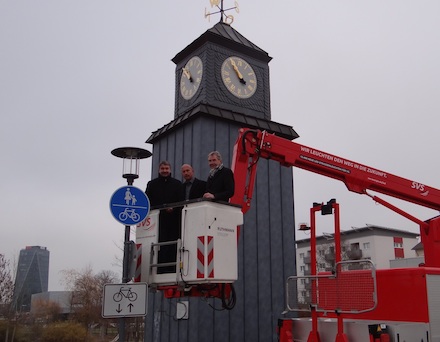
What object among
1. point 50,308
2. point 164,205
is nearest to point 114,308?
point 164,205

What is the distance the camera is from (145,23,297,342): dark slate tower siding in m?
11.7

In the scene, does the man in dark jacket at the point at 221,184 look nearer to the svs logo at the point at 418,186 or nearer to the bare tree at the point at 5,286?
the svs logo at the point at 418,186

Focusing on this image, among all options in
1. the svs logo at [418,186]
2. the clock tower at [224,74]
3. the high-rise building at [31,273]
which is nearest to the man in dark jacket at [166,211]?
the svs logo at [418,186]

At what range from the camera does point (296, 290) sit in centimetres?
809

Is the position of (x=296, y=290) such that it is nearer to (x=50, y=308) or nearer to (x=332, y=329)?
(x=332, y=329)

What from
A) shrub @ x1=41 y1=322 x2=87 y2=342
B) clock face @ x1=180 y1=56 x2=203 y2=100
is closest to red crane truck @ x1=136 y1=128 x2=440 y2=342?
clock face @ x1=180 y1=56 x2=203 y2=100

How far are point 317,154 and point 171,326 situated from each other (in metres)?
5.86

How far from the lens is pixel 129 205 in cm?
621

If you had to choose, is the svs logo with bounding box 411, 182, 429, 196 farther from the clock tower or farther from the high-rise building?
the high-rise building

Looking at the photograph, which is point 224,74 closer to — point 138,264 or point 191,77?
point 191,77

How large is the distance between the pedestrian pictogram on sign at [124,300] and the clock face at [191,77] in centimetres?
890

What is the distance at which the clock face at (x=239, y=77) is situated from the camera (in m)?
14.0

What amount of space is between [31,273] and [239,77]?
31.8 m

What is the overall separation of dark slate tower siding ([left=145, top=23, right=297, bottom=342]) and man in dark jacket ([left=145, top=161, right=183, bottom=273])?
4.71 metres
